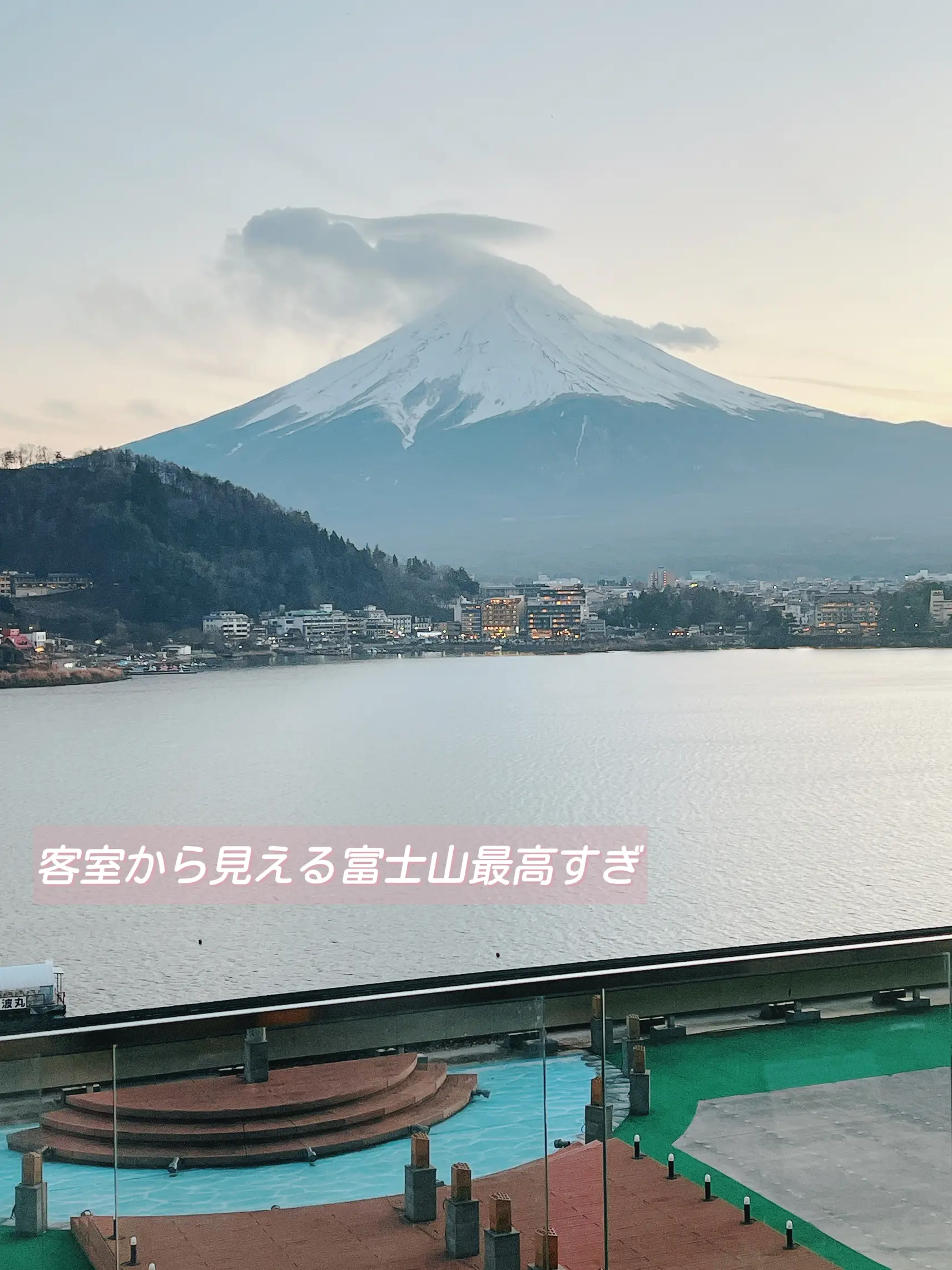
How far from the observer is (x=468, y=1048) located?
4.07ft

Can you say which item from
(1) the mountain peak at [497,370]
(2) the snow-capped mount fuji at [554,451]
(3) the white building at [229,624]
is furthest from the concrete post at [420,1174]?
(1) the mountain peak at [497,370]

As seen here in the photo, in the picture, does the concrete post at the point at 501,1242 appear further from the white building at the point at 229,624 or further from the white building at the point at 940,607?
the white building at the point at 940,607

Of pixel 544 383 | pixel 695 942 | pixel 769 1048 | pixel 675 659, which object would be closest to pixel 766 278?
pixel 544 383

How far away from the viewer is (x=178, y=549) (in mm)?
41844

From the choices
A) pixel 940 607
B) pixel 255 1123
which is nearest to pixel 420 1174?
pixel 255 1123

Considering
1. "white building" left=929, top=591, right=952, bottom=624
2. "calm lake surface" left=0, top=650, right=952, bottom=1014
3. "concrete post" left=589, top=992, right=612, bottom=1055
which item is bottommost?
"calm lake surface" left=0, top=650, right=952, bottom=1014

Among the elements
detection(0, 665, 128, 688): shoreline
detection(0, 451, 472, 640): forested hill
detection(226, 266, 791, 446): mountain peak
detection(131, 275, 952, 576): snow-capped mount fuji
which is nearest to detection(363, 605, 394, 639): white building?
detection(0, 451, 472, 640): forested hill

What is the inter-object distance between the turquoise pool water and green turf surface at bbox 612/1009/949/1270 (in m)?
0.07

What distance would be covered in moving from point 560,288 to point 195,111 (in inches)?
1460

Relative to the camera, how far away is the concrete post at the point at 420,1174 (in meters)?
1.21

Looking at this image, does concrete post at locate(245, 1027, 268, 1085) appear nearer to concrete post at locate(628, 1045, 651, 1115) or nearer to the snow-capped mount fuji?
concrete post at locate(628, 1045, 651, 1115)

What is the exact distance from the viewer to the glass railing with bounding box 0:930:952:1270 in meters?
1.15

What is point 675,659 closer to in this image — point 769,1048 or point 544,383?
point 544,383

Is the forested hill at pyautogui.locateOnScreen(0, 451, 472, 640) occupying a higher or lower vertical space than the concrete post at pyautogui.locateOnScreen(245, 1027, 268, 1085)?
higher
